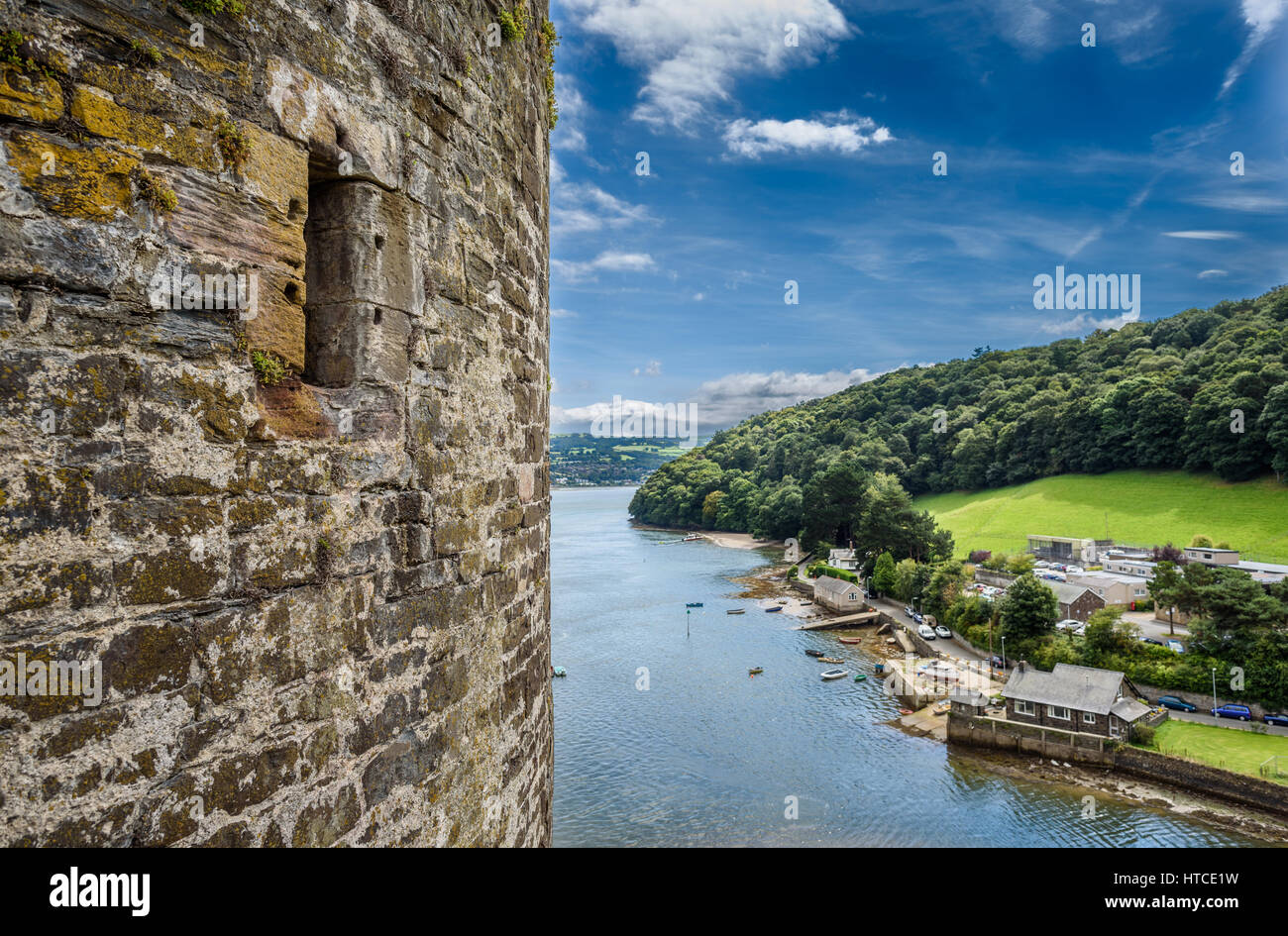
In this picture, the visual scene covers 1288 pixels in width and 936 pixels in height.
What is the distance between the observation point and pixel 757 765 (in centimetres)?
2234

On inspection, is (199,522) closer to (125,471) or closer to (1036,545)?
(125,471)

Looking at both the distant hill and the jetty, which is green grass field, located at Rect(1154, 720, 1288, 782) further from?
the distant hill

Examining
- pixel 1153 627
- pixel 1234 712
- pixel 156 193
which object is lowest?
pixel 1234 712

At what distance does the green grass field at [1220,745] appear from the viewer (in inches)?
806

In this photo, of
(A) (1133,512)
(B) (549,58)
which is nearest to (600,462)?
(A) (1133,512)

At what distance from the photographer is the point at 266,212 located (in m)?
1.98

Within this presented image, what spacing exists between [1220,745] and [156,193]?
28732 mm

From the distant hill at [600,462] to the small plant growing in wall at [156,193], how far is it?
493 ft

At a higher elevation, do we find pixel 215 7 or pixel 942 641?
pixel 215 7

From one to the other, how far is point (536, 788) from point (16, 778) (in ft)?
8.71

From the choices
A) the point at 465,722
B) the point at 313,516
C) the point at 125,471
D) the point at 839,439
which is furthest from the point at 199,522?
the point at 839,439

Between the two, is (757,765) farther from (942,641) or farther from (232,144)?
(232,144)

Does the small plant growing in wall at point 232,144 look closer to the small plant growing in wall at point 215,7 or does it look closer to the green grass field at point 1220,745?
the small plant growing in wall at point 215,7

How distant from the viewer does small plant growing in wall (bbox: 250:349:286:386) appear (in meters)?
1.95
